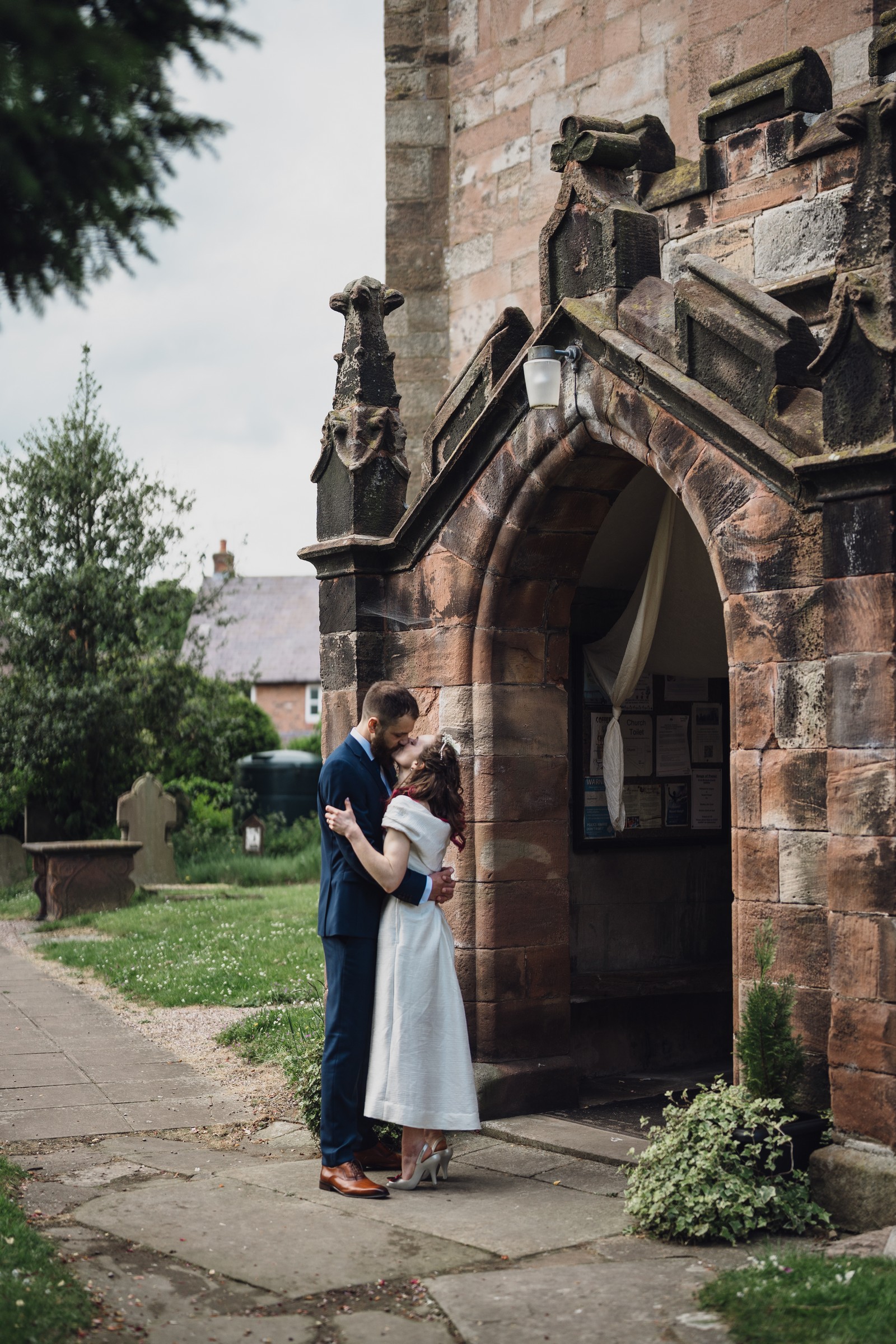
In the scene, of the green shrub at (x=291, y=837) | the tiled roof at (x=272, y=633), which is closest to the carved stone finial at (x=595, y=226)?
the green shrub at (x=291, y=837)

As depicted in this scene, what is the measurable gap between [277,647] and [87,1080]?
44.5 metres

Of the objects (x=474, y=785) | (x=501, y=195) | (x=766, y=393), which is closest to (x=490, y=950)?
(x=474, y=785)

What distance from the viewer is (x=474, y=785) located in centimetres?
639

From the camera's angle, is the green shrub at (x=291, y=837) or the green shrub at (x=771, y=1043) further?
the green shrub at (x=291, y=837)

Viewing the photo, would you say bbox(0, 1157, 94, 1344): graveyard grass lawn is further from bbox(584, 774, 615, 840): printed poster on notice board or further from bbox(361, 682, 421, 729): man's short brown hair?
bbox(584, 774, 615, 840): printed poster on notice board

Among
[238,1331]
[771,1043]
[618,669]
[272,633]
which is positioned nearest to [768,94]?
[618,669]

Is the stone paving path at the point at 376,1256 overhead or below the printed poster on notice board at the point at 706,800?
below

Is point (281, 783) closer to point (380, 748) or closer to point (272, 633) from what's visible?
point (380, 748)

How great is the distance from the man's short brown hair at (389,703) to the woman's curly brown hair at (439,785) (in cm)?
17

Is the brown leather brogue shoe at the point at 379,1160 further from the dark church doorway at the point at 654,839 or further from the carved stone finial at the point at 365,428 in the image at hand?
the carved stone finial at the point at 365,428

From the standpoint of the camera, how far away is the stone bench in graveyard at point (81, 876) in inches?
585

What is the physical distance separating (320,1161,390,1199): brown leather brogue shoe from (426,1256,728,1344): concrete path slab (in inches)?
37.3

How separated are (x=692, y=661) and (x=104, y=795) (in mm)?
12149

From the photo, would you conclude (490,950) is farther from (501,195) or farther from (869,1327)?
(501,195)
